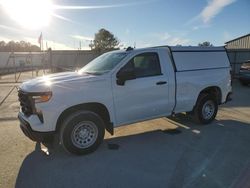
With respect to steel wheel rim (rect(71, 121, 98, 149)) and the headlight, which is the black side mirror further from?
Result: the headlight

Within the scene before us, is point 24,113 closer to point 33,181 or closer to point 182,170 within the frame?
point 33,181

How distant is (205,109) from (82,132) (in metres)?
3.63

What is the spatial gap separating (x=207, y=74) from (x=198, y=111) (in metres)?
0.99

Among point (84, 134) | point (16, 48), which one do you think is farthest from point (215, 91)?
point (16, 48)

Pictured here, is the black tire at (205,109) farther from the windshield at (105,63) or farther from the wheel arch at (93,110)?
the wheel arch at (93,110)

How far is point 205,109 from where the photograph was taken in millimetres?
7277

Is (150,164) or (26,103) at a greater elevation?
(26,103)

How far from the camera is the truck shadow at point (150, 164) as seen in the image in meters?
4.12

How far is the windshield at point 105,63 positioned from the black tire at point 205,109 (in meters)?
2.52

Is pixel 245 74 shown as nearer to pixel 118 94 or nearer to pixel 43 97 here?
pixel 118 94

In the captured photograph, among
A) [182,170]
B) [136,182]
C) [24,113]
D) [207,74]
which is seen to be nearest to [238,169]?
[182,170]

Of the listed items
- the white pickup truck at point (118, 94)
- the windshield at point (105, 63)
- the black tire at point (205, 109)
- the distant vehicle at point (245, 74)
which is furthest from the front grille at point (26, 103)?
the distant vehicle at point (245, 74)

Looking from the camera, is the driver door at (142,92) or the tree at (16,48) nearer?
the driver door at (142,92)

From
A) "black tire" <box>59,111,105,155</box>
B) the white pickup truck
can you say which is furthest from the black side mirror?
"black tire" <box>59,111,105,155</box>
